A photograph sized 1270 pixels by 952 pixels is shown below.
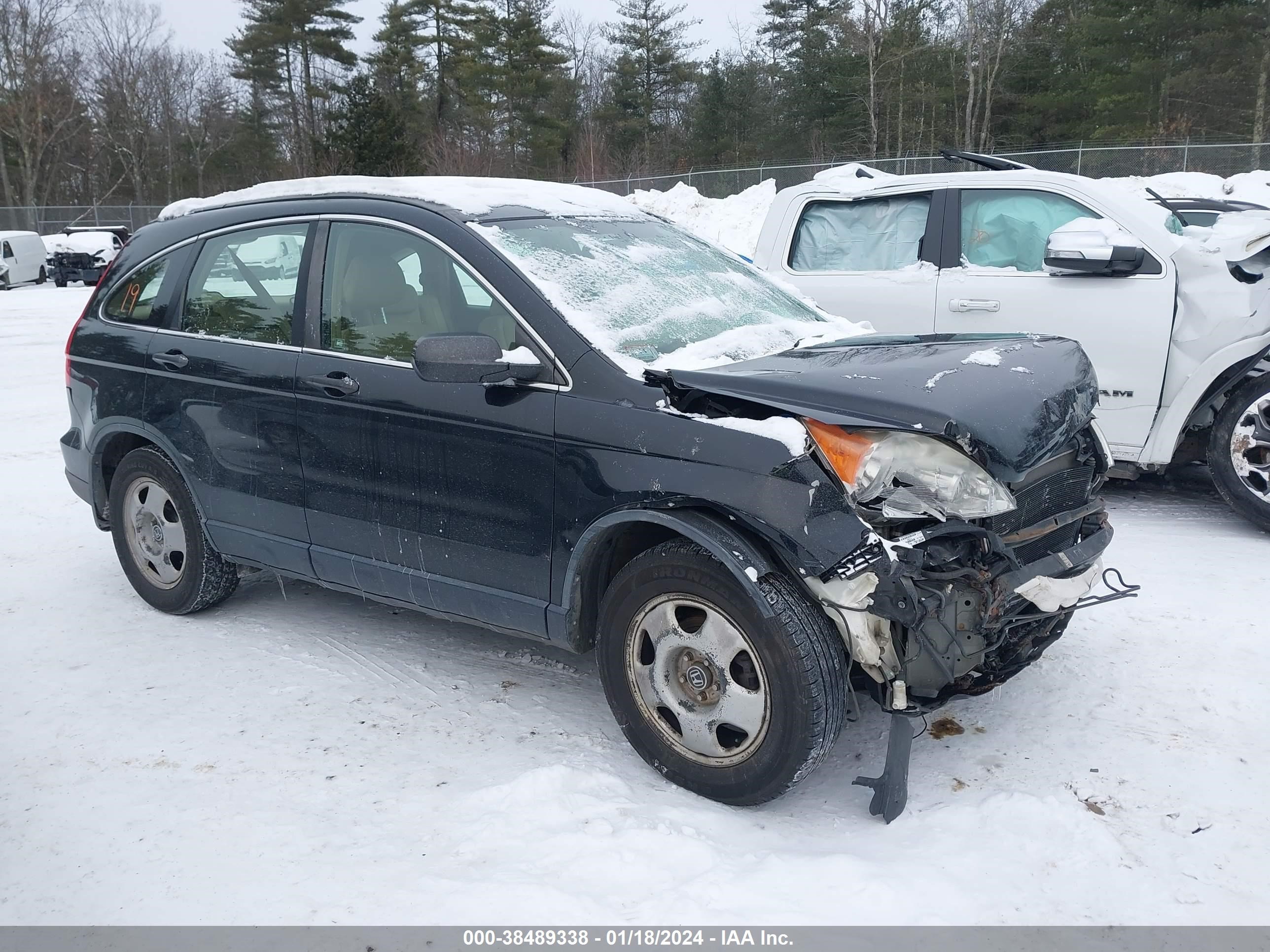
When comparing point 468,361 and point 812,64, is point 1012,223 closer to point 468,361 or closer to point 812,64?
point 468,361

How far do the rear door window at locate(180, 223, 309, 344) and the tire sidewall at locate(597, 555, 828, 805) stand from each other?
1.94 metres

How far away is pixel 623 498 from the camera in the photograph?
320 centimetres

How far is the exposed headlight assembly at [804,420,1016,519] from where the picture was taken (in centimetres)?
288

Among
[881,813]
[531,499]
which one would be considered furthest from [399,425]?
[881,813]

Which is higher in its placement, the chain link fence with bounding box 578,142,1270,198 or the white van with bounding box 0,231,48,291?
the chain link fence with bounding box 578,142,1270,198

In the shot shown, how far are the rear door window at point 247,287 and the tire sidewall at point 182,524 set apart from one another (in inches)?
26.5

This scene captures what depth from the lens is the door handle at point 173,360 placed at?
4508 mm

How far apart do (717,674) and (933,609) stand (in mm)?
701

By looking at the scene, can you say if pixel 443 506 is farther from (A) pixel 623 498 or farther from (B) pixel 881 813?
(B) pixel 881 813

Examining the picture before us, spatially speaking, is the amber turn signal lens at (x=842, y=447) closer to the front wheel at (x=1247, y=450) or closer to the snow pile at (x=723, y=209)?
the front wheel at (x=1247, y=450)
